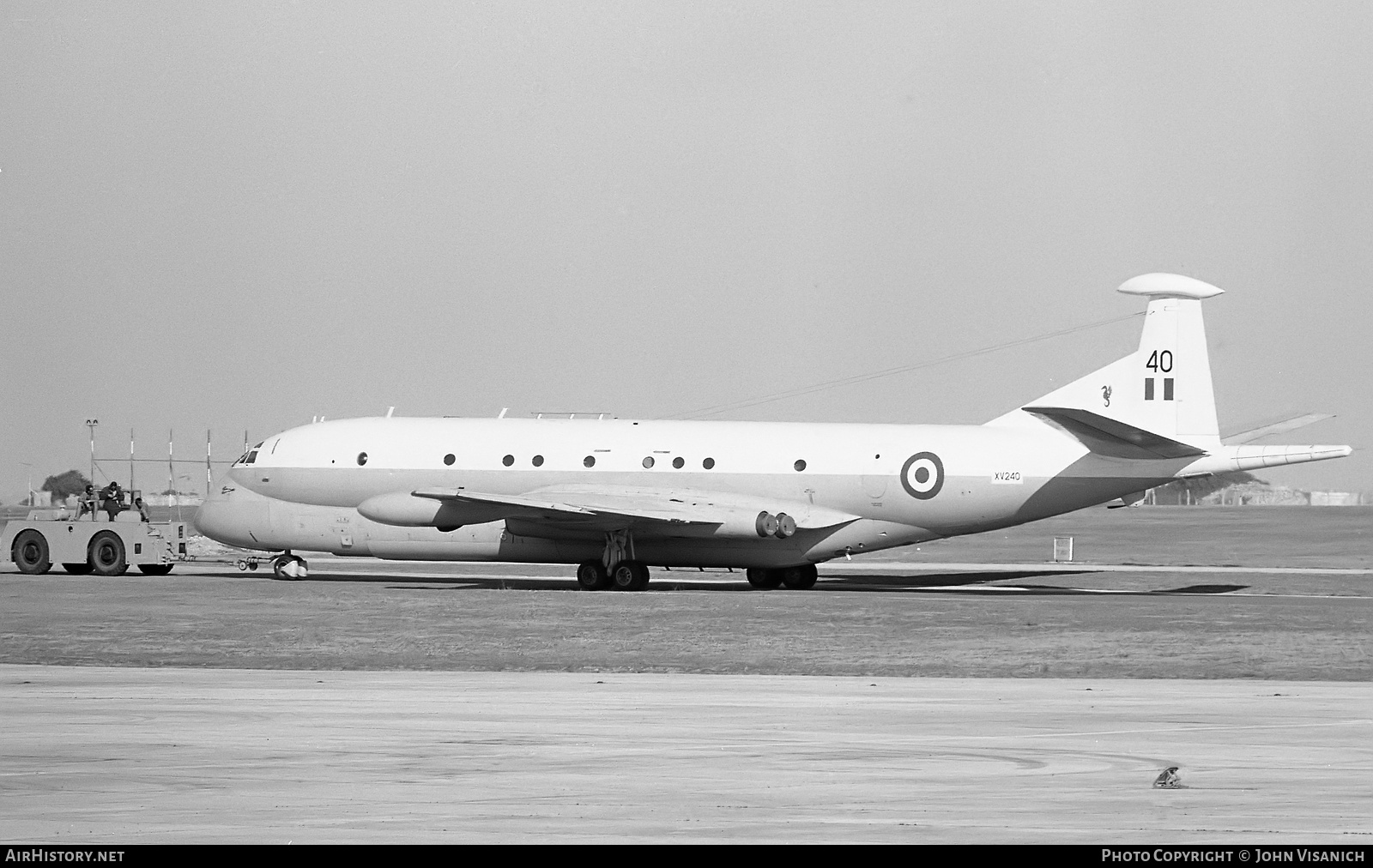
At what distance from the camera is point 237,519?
138ft

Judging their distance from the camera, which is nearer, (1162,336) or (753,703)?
(753,703)

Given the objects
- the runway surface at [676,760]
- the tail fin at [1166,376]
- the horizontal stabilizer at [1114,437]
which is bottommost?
the runway surface at [676,760]

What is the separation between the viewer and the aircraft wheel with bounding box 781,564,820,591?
39.9 metres

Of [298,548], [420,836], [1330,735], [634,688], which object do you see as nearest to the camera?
[420,836]

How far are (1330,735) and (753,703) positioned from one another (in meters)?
5.61

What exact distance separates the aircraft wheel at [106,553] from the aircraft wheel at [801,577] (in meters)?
16.6

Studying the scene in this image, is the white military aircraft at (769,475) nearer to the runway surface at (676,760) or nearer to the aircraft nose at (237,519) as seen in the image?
the aircraft nose at (237,519)

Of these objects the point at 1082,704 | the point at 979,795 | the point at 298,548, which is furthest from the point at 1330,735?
the point at 298,548

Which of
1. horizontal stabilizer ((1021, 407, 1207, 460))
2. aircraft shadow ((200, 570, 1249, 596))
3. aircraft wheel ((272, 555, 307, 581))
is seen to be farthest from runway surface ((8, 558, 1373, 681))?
horizontal stabilizer ((1021, 407, 1207, 460))

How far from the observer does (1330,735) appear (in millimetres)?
14883

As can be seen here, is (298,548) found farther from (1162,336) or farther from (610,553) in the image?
(1162,336)

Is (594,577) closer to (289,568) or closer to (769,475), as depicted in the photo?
(769,475)

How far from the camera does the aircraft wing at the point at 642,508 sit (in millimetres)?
37656

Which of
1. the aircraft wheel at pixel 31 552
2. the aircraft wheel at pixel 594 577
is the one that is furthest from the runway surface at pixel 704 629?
the aircraft wheel at pixel 31 552
